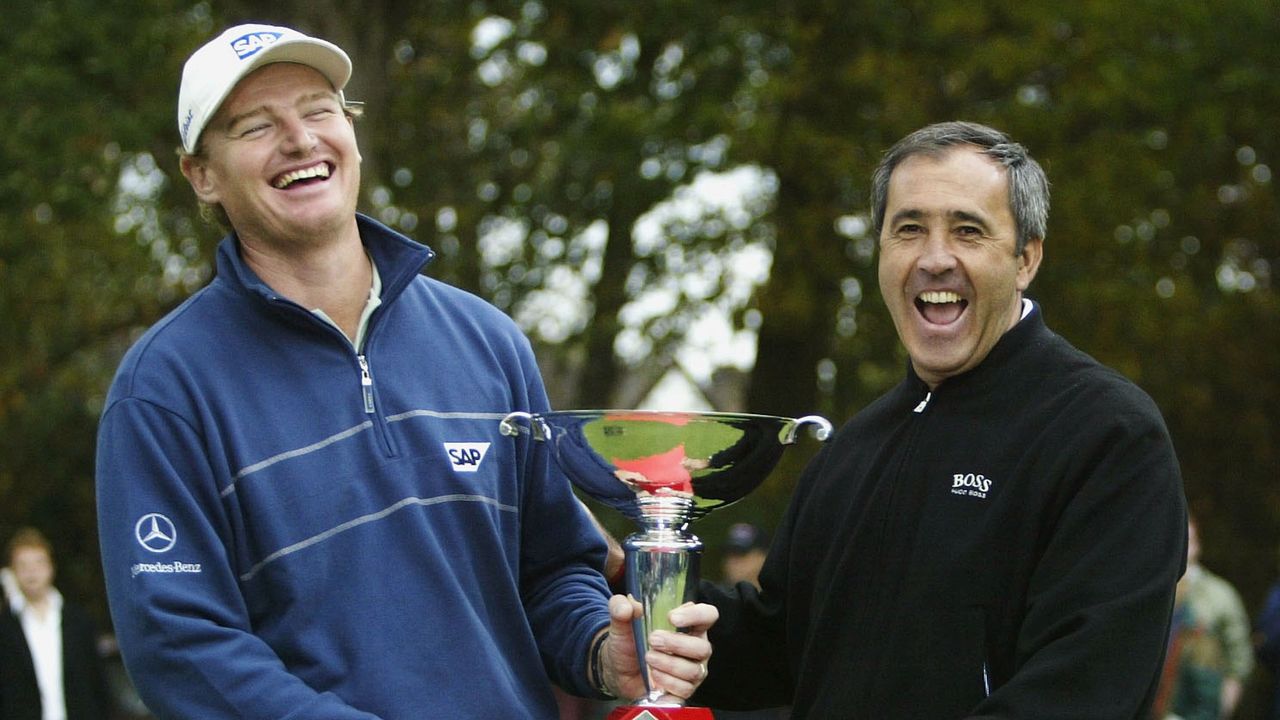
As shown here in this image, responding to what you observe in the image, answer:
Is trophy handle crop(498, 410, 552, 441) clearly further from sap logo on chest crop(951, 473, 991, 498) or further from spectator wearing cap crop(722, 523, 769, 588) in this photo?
spectator wearing cap crop(722, 523, 769, 588)

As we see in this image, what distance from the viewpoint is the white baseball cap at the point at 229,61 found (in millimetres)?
3611

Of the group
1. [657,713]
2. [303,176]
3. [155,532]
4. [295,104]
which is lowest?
[657,713]

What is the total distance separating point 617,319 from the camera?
51.3ft

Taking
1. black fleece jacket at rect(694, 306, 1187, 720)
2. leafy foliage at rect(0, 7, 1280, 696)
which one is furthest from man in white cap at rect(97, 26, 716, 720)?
leafy foliage at rect(0, 7, 1280, 696)

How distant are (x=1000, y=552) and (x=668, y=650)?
72cm

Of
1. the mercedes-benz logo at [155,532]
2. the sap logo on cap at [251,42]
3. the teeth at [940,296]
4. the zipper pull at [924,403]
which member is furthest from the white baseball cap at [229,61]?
the zipper pull at [924,403]

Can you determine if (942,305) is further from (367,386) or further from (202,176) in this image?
(202,176)

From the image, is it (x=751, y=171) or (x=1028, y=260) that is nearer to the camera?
Result: (x=1028, y=260)

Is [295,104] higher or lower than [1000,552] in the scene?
higher

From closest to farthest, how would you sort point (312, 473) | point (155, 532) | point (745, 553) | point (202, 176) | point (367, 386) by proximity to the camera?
point (155, 532) → point (312, 473) → point (367, 386) → point (202, 176) → point (745, 553)

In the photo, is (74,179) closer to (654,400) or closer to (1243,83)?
(1243,83)

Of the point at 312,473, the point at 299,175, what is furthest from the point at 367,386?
the point at 299,175

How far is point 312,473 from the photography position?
357 cm

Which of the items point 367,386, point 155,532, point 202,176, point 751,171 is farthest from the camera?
point 751,171
